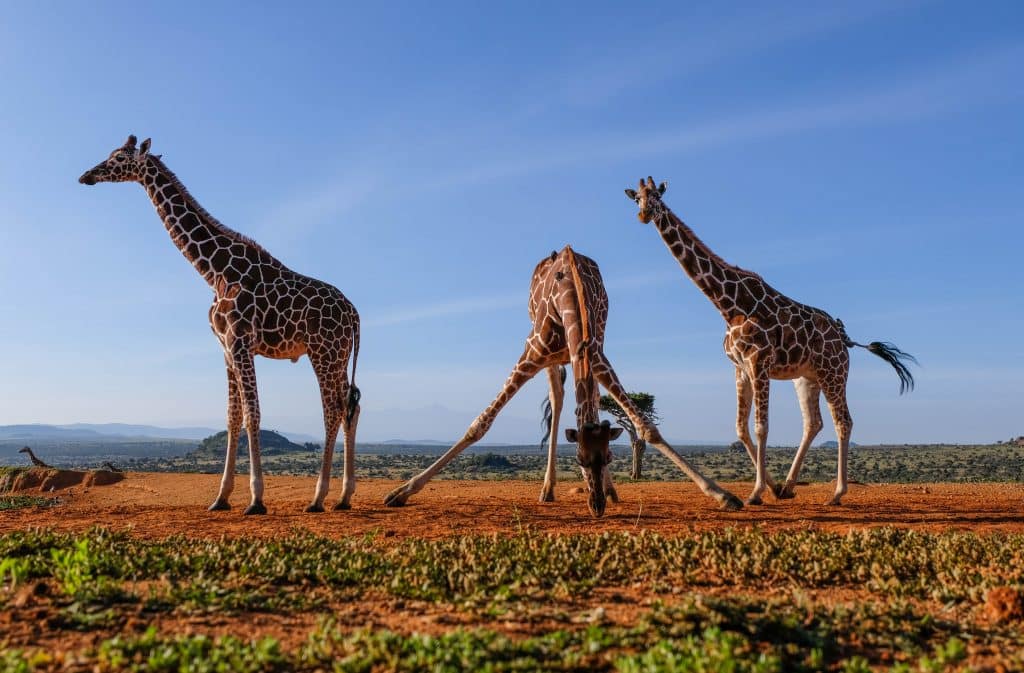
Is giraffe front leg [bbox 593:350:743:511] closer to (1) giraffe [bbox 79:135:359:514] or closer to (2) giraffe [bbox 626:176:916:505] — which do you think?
(2) giraffe [bbox 626:176:916:505]

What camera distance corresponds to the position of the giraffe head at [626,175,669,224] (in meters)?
12.1

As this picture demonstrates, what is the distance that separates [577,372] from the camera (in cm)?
1040

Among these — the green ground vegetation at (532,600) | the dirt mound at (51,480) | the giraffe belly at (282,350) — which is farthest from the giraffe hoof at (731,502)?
the dirt mound at (51,480)

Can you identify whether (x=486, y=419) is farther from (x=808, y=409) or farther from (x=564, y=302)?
(x=808, y=409)

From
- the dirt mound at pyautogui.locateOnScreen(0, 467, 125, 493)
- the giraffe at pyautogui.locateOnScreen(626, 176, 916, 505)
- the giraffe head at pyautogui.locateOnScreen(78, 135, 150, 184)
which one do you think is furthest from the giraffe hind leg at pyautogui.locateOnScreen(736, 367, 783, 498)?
the dirt mound at pyautogui.locateOnScreen(0, 467, 125, 493)

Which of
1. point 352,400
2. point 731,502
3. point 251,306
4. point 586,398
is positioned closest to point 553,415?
point 352,400

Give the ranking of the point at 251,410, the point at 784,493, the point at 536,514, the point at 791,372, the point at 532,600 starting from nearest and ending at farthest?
the point at 532,600, the point at 536,514, the point at 251,410, the point at 791,372, the point at 784,493

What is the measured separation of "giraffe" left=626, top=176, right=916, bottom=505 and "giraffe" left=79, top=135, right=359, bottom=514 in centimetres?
525

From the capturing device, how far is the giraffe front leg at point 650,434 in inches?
406

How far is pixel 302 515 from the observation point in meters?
11.2

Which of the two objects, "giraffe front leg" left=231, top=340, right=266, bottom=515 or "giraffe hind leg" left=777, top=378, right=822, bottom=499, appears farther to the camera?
"giraffe hind leg" left=777, top=378, right=822, bottom=499

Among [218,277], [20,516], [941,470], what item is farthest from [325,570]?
[941,470]

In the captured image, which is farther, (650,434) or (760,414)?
(760,414)

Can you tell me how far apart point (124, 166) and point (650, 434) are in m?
9.08
